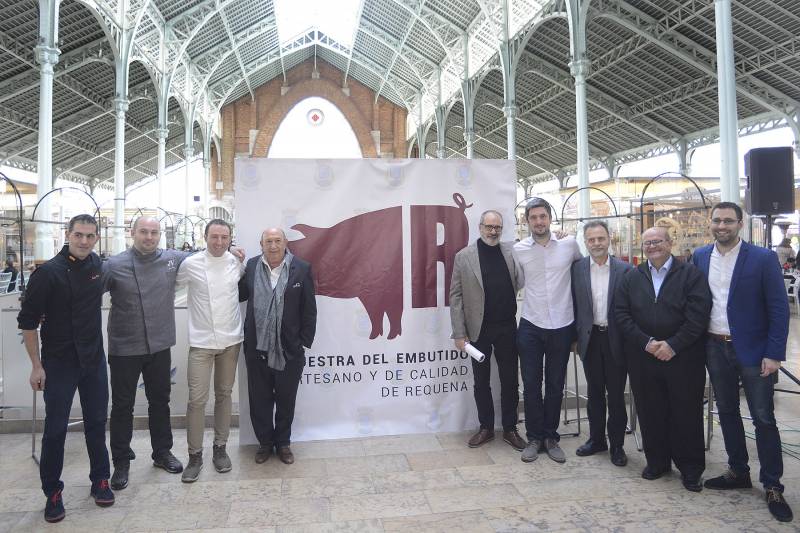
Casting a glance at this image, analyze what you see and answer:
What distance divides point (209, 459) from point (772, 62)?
A: 59.2 ft

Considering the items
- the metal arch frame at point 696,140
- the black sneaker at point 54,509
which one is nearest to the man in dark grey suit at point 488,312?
the black sneaker at point 54,509

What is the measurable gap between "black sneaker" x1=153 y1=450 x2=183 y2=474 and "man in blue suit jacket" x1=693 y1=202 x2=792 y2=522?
135 inches

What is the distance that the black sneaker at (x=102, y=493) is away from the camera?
320 centimetres

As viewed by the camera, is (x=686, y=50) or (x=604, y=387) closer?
(x=604, y=387)

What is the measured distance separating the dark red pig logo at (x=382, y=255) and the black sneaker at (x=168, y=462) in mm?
1551

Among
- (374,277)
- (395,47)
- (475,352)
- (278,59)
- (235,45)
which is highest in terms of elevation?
(278,59)

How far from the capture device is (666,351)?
338 centimetres

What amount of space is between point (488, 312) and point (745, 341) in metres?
1.61

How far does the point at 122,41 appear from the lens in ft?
55.4

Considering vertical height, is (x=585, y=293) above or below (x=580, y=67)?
below

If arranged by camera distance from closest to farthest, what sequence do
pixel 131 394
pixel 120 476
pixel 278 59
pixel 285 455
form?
pixel 120 476 < pixel 131 394 < pixel 285 455 < pixel 278 59

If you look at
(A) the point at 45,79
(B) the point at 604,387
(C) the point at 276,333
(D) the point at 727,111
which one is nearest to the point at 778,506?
(B) the point at 604,387

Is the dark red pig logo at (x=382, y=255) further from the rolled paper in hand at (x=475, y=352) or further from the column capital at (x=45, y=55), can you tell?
the column capital at (x=45, y=55)

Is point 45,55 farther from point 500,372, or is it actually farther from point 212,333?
point 500,372
